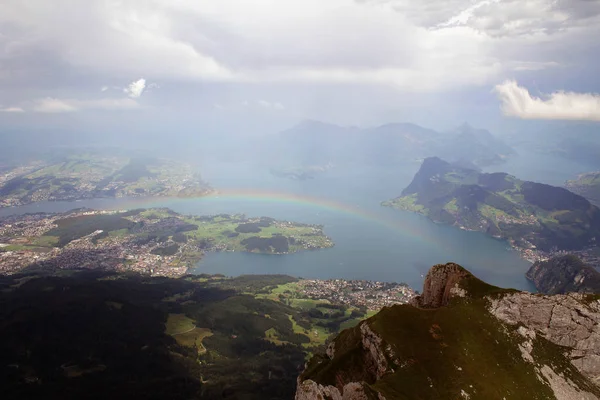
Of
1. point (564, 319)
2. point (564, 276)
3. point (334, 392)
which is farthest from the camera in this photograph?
point (564, 276)

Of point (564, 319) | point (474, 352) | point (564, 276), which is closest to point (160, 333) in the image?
point (474, 352)

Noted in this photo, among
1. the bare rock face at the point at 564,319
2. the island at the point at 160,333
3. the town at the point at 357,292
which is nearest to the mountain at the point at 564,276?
the town at the point at 357,292

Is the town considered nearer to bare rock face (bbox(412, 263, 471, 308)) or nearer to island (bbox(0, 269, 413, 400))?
island (bbox(0, 269, 413, 400))

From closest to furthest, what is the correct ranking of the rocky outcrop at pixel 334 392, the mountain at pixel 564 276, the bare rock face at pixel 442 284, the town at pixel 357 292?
the rocky outcrop at pixel 334 392 → the bare rock face at pixel 442 284 → the mountain at pixel 564 276 → the town at pixel 357 292

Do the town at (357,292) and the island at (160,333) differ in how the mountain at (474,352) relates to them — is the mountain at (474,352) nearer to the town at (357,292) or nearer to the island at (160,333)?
the island at (160,333)

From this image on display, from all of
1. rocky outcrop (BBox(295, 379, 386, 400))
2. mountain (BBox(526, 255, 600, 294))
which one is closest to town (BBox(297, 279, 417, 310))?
mountain (BBox(526, 255, 600, 294))

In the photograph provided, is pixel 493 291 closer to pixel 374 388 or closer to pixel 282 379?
pixel 374 388

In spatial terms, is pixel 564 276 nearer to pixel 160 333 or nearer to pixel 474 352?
pixel 474 352
